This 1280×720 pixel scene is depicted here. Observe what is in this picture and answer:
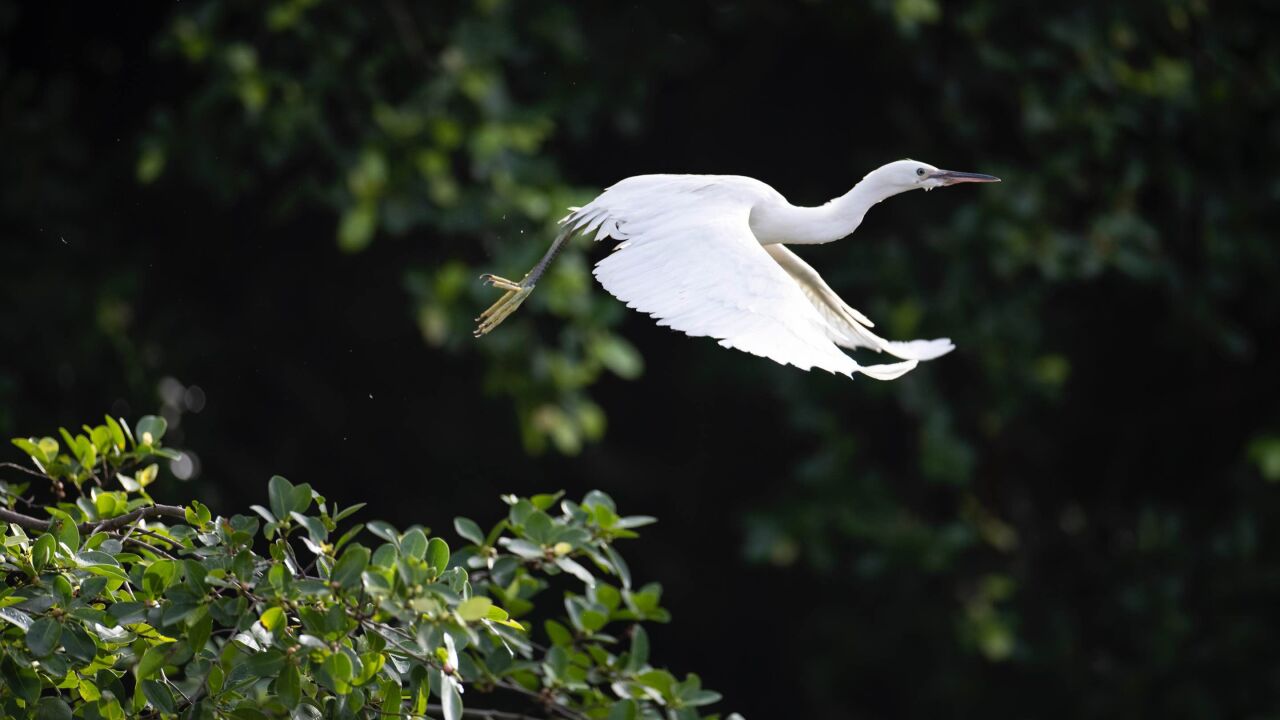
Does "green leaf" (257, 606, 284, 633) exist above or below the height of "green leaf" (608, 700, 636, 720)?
above

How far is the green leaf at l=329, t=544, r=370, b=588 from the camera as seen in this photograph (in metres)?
1.53

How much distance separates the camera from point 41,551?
1601 mm

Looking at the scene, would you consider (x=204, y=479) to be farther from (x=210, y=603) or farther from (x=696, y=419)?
(x=210, y=603)

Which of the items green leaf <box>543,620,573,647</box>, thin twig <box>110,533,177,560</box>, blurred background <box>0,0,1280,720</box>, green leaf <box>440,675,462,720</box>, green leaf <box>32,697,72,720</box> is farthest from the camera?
blurred background <box>0,0,1280,720</box>

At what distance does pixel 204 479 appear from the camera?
4.50 meters

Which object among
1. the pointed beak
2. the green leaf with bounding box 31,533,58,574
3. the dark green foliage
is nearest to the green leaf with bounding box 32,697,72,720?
the dark green foliage

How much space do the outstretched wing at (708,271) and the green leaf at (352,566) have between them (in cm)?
45

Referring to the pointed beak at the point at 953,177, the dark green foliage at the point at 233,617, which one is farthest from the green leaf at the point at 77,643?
the pointed beak at the point at 953,177

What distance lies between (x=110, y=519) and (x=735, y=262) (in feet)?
2.58

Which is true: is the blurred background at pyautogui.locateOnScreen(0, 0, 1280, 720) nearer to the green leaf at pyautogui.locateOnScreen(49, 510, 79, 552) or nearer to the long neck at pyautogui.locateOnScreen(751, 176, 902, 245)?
the long neck at pyautogui.locateOnScreen(751, 176, 902, 245)

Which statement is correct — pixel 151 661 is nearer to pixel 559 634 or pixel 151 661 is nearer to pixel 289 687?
pixel 289 687

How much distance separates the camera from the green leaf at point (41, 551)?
1601 mm

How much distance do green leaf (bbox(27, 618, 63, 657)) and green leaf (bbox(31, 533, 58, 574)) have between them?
6 centimetres

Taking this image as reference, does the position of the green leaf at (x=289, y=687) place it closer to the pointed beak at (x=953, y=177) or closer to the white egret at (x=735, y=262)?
the white egret at (x=735, y=262)
